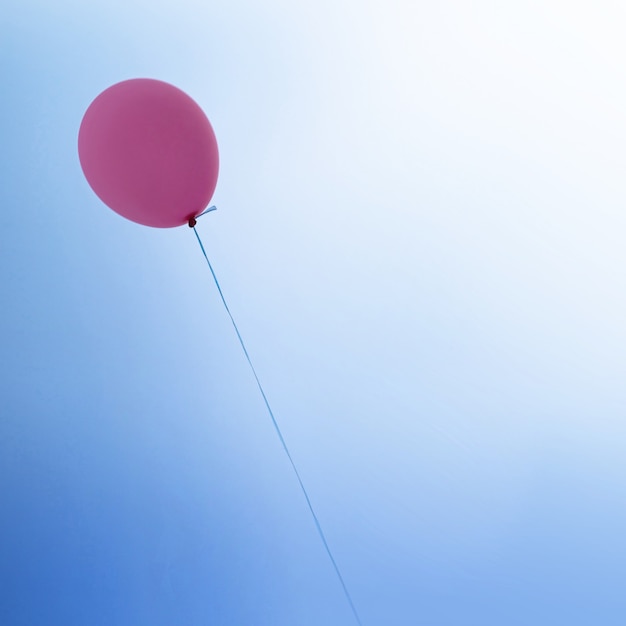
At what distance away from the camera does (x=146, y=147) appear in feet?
4.91

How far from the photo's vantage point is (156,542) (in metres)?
2.69

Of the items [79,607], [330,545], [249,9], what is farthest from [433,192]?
[79,607]

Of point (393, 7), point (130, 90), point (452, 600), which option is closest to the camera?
point (130, 90)

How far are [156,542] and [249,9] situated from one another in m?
2.30

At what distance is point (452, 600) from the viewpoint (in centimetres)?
260

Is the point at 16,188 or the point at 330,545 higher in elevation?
the point at 16,188

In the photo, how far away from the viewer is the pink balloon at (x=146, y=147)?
4.90 feet

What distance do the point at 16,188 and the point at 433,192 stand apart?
1808 mm

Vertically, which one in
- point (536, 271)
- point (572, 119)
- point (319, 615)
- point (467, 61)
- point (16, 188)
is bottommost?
point (319, 615)

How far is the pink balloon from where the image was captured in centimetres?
149

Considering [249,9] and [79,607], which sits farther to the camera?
[79,607]

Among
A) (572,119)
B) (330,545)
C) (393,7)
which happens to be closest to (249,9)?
(393,7)

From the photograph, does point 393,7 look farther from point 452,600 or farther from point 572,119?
point 452,600

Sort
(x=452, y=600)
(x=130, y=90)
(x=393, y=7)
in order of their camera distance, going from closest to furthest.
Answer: (x=130, y=90) → (x=393, y=7) → (x=452, y=600)
